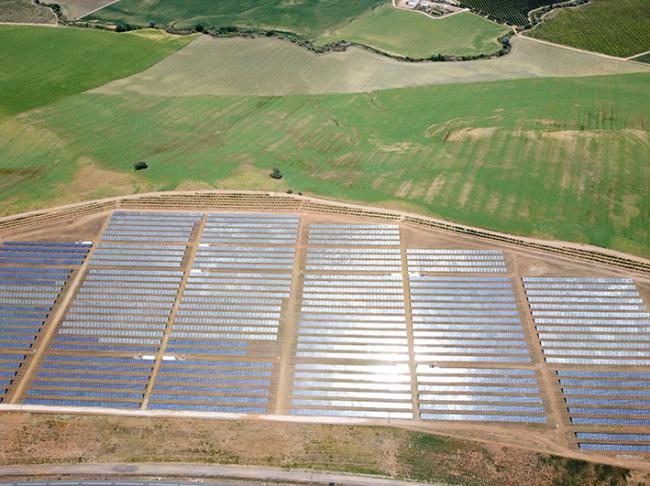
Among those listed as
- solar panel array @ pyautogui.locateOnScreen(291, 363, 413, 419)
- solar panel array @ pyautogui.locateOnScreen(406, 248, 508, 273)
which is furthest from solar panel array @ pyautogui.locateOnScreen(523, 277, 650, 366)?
solar panel array @ pyautogui.locateOnScreen(291, 363, 413, 419)

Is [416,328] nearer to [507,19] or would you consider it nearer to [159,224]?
[159,224]

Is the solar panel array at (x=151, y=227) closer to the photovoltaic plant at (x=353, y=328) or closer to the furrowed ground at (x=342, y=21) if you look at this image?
the photovoltaic plant at (x=353, y=328)

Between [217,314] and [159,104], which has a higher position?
[159,104]

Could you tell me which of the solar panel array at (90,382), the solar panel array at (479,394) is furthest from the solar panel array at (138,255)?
the solar panel array at (479,394)

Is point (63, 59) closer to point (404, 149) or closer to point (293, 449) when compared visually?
point (404, 149)

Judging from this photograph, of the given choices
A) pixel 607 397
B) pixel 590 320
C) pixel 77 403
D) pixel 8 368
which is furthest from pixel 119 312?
pixel 590 320

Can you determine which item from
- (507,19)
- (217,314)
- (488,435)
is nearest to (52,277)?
(217,314)

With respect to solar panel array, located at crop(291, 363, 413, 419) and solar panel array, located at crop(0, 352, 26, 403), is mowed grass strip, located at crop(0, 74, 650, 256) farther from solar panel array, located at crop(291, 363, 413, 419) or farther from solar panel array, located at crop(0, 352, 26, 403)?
solar panel array, located at crop(291, 363, 413, 419)
